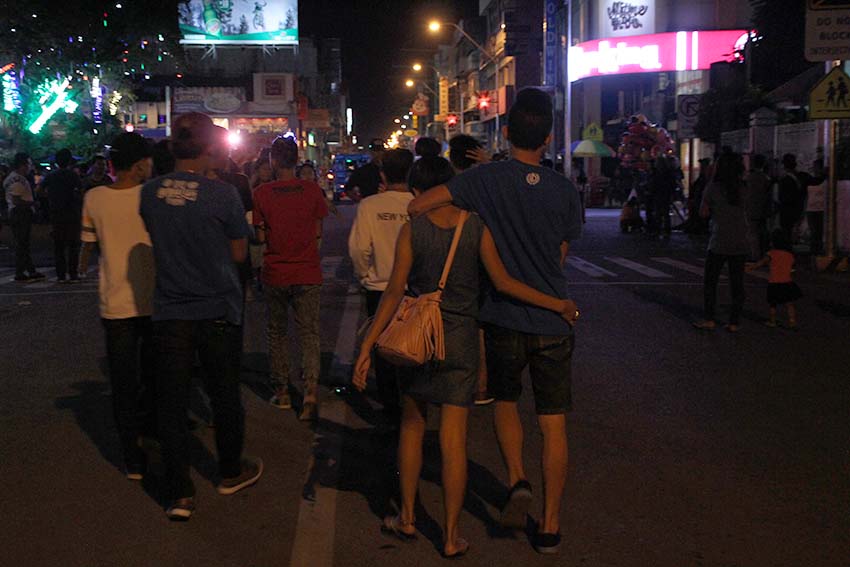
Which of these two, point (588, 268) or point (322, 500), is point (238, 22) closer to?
point (588, 268)

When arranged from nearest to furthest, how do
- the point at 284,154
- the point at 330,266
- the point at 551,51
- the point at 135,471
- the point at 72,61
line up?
the point at 135,471
the point at 284,154
the point at 330,266
the point at 72,61
the point at 551,51

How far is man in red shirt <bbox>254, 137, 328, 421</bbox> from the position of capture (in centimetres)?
703

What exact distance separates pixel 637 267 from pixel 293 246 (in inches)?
447

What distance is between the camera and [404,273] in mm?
4559

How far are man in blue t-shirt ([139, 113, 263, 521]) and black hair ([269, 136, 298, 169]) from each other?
1.72 meters

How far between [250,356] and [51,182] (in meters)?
7.47

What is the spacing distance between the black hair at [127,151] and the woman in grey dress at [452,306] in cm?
182

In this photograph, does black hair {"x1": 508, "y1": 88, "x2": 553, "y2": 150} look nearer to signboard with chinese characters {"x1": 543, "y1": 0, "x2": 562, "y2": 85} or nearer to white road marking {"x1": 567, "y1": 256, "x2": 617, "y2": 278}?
white road marking {"x1": 567, "y1": 256, "x2": 617, "y2": 278}

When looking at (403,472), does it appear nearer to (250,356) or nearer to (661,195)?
(250,356)

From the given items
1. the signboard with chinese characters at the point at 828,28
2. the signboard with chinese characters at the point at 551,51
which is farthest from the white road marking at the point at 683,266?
the signboard with chinese characters at the point at 551,51

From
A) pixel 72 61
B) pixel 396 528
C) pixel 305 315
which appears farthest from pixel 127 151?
pixel 72 61

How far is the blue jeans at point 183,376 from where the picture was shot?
5.02m

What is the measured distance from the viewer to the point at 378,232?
6.56 m

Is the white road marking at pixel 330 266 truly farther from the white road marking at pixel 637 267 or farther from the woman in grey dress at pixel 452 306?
the woman in grey dress at pixel 452 306
